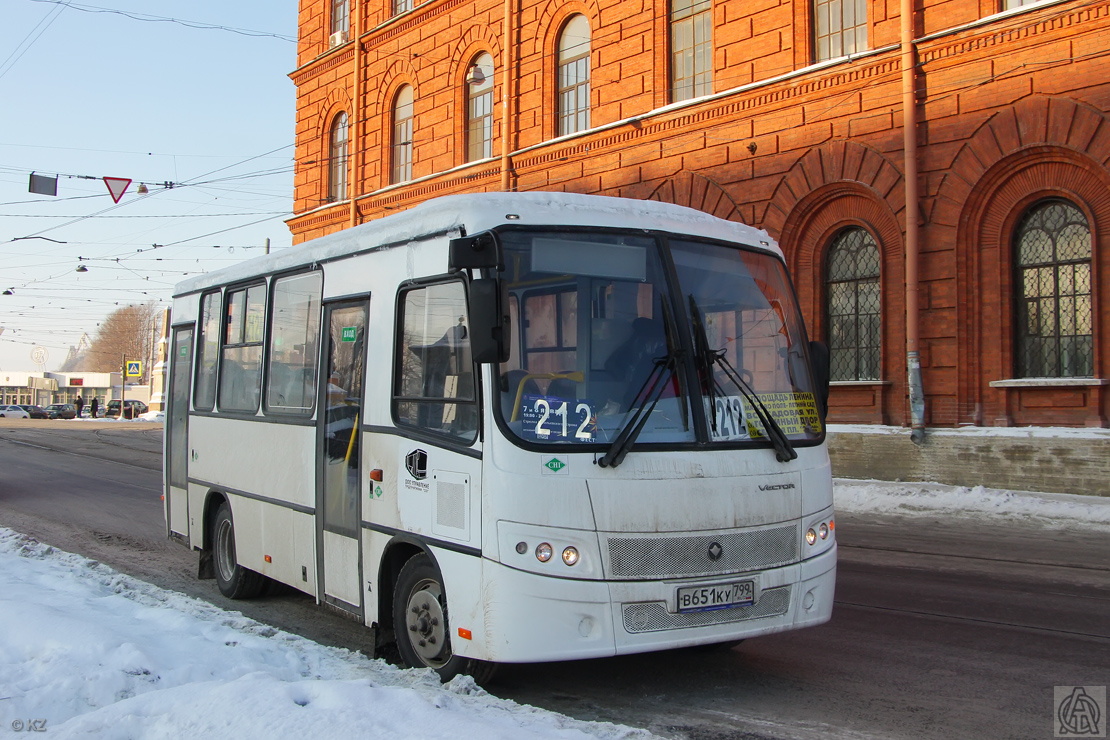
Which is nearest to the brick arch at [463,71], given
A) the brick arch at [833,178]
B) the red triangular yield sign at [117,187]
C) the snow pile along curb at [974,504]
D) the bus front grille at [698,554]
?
the red triangular yield sign at [117,187]

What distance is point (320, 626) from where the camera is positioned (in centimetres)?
752

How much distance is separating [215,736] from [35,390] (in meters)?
132

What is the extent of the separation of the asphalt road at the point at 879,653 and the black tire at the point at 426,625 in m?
0.27

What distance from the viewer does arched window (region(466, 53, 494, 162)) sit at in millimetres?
25938

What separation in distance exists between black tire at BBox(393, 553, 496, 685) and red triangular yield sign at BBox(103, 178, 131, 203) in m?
20.0

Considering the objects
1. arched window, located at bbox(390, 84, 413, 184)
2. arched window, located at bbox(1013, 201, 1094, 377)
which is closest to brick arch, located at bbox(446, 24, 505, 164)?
arched window, located at bbox(390, 84, 413, 184)

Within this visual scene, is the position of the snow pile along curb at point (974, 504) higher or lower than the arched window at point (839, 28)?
lower

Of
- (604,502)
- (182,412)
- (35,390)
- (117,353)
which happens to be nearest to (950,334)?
(182,412)

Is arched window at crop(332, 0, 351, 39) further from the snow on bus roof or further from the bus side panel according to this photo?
the snow on bus roof

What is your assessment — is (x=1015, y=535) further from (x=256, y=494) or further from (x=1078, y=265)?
(x=256, y=494)

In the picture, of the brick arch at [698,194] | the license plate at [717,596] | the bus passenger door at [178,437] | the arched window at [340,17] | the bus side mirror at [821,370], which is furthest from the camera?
the arched window at [340,17]

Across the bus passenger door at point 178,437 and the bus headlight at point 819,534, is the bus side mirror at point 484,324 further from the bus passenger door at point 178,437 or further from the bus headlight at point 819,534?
the bus passenger door at point 178,437

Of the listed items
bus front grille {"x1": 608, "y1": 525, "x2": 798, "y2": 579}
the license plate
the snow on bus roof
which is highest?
the snow on bus roof

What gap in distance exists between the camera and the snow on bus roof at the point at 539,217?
5516 mm
